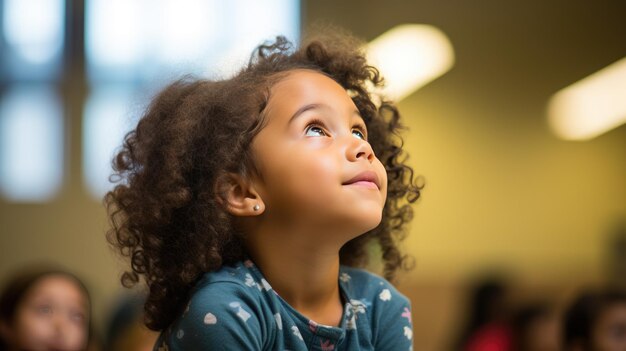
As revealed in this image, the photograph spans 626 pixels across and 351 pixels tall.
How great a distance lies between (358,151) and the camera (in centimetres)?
136

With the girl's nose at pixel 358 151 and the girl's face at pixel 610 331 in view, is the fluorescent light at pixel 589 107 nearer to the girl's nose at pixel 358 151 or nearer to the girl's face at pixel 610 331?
the girl's face at pixel 610 331

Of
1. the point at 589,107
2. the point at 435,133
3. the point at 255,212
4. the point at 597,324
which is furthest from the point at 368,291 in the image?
the point at 589,107

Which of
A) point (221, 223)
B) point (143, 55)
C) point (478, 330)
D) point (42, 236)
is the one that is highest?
point (221, 223)

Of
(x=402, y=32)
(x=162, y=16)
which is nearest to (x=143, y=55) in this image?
(x=162, y=16)

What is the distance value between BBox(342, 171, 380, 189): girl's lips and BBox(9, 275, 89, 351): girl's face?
1.14 metres

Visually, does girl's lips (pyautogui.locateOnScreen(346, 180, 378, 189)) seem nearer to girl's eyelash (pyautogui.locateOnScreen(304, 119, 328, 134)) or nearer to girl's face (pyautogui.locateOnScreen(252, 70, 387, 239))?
girl's face (pyautogui.locateOnScreen(252, 70, 387, 239))

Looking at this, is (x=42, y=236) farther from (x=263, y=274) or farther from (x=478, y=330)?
(x=263, y=274)

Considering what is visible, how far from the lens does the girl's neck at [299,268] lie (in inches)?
54.5

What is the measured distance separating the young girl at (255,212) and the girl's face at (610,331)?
908 millimetres

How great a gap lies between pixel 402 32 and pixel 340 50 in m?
3.82

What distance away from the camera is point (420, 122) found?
18.2 feet

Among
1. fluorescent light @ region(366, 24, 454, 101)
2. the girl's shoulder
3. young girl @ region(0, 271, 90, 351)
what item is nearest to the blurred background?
fluorescent light @ region(366, 24, 454, 101)

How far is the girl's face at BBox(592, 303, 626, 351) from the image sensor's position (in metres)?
2.22

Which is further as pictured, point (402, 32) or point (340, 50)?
point (402, 32)
